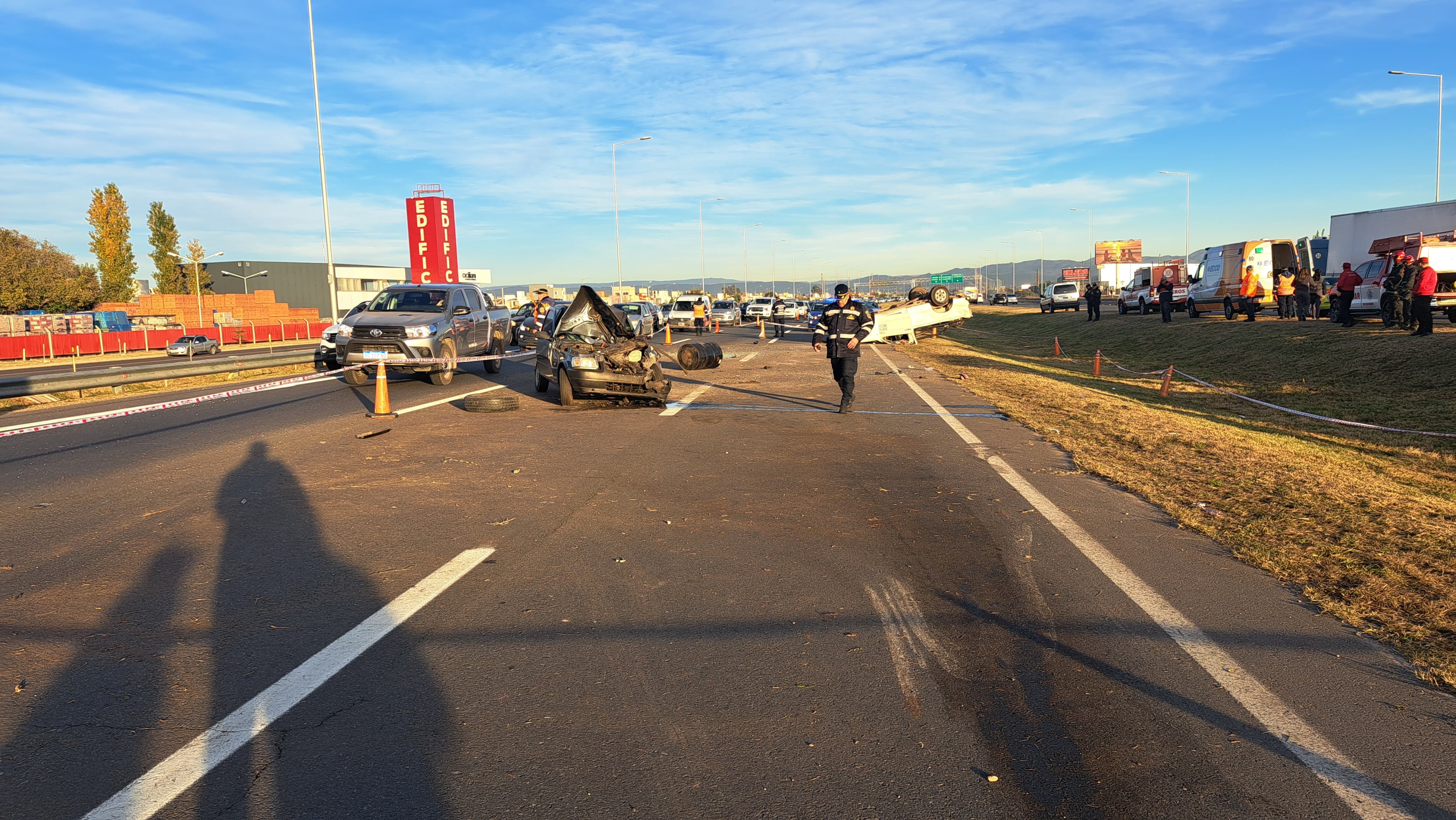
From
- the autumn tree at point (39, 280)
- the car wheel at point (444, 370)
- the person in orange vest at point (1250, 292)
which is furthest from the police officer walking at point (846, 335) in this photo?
the autumn tree at point (39, 280)

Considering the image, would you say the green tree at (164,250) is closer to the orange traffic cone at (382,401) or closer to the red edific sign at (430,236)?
the red edific sign at (430,236)

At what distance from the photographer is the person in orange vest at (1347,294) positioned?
940 inches

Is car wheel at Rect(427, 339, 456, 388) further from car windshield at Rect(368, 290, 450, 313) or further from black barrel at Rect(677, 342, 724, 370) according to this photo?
black barrel at Rect(677, 342, 724, 370)

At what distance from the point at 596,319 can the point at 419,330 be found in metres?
3.67

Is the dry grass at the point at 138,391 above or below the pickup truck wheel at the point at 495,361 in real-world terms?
below

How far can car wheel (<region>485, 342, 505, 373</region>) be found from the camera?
20.6 m

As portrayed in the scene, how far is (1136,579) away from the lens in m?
5.73

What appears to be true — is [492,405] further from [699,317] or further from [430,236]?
[430,236]

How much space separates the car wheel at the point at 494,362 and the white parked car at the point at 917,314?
1512cm

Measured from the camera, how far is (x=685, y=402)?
615 inches

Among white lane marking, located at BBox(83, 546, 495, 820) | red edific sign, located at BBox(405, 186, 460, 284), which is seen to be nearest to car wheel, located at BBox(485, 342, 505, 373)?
white lane marking, located at BBox(83, 546, 495, 820)

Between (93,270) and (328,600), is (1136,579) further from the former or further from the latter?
(93,270)

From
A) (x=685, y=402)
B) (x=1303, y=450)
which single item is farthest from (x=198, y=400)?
(x=1303, y=450)

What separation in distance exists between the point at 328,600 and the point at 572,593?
1.34 meters
